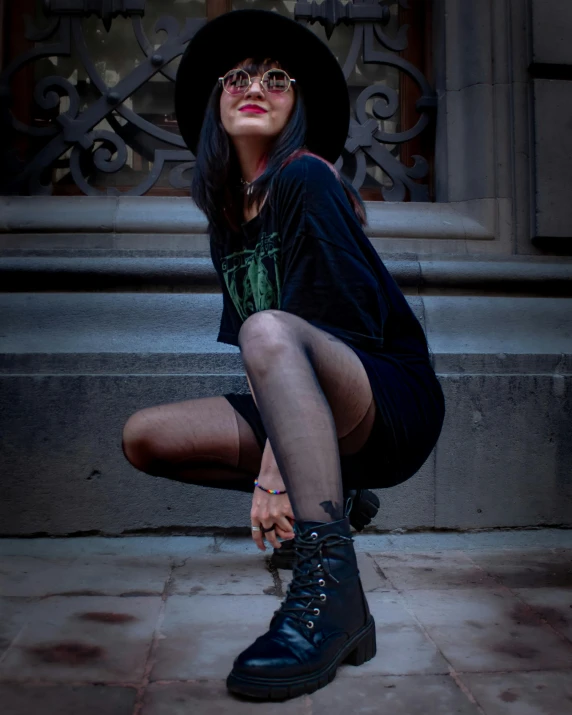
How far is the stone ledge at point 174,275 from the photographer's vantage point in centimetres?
333

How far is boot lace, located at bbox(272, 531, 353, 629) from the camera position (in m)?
1.62

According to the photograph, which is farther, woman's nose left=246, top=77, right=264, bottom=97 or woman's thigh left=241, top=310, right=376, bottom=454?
woman's nose left=246, top=77, right=264, bottom=97

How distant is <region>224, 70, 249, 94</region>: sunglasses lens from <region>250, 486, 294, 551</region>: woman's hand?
114 cm

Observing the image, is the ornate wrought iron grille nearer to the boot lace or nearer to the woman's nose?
the woman's nose

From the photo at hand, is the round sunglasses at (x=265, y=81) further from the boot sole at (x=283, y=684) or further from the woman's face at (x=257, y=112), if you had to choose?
the boot sole at (x=283, y=684)

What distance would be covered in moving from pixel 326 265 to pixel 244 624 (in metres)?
1.00

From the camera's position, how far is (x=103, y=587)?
2377 mm

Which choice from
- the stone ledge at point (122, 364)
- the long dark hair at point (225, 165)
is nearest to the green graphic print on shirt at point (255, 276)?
the long dark hair at point (225, 165)

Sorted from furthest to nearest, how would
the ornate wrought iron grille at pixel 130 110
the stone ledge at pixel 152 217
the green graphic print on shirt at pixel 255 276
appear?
1. the ornate wrought iron grille at pixel 130 110
2. the stone ledge at pixel 152 217
3. the green graphic print on shirt at pixel 255 276

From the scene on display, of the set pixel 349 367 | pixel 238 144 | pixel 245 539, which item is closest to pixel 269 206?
pixel 238 144

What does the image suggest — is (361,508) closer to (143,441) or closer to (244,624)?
(244,624)

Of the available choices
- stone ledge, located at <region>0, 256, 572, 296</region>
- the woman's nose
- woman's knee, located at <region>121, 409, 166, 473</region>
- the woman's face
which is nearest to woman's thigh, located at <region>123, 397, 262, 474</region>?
woman's knee, located at <region>121, 409, 166, 473</region>

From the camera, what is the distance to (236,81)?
2.14 meters

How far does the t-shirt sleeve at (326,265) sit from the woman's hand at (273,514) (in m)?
0.43
